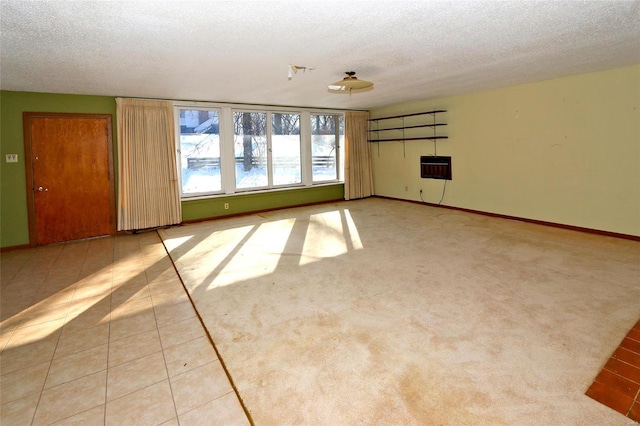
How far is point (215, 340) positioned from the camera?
2.42 m

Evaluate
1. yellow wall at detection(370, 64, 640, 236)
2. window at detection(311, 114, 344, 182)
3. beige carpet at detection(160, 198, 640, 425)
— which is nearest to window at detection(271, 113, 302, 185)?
window at detection(311, 114, 344, 182)

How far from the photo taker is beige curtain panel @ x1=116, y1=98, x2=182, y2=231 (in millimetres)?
5594

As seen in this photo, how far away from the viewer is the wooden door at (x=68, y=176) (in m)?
5.07

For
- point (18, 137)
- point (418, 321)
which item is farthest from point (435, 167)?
point (18, 137)

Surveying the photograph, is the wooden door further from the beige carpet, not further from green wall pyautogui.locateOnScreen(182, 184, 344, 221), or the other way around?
the beige carpet

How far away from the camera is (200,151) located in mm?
6547

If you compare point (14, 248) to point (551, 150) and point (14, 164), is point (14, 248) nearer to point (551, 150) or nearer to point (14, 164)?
point (14, 164)

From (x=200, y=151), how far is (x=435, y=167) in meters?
4.80

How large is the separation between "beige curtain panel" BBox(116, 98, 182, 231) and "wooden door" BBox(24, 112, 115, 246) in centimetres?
24

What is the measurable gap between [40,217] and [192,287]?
3493 mm

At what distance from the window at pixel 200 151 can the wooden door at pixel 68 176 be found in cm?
122

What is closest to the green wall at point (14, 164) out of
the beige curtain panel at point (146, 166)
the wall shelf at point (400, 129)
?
the beige curtain panel at point (146, 166)

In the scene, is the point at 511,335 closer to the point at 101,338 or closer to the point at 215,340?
the point at 215,340

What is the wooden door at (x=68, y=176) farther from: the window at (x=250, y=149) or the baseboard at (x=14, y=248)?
the window at (x=250, y=149)
